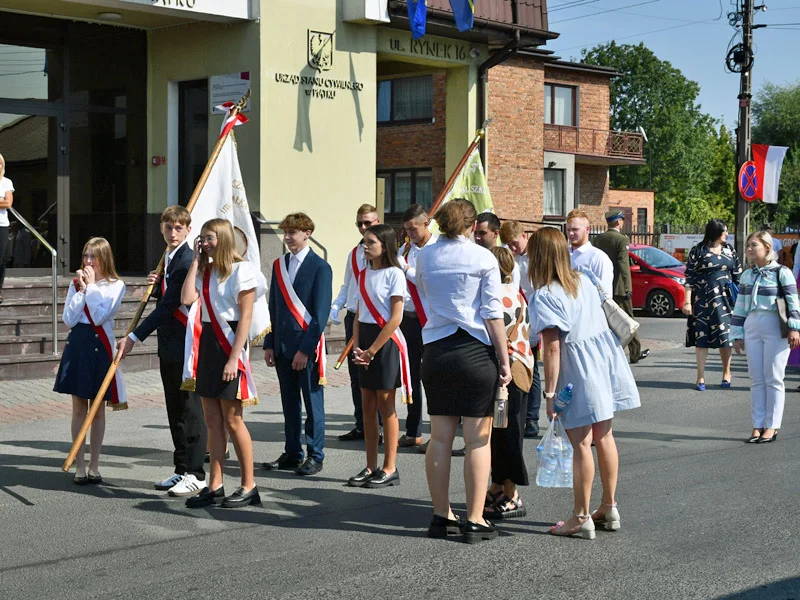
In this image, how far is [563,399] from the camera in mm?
6266

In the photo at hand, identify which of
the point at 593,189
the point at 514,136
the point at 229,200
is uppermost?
the point at 514,136

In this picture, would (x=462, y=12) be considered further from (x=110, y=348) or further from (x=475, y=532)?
(x=475, y=532)

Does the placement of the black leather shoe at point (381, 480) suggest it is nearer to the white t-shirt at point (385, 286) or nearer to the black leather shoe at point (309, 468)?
the black leather shoe at point (309, 468)

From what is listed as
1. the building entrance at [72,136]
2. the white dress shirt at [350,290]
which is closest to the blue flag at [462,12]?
the building entrance at [72,136]

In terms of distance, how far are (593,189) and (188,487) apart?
39.5 metres

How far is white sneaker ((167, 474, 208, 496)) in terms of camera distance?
24.1ft

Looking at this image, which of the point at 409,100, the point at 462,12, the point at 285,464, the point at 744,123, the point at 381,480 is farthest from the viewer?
the point at 409,100

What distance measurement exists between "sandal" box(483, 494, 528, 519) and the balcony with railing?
3605 centimetres

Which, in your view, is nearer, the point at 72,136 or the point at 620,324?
the point at 620,324

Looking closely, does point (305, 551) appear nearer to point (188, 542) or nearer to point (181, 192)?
point (188, 542)

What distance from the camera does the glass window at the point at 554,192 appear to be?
41406 mm

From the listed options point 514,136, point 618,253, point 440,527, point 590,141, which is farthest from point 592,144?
point 440,527

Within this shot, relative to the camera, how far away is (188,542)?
6.17m

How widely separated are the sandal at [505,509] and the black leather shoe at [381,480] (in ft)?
3.66
